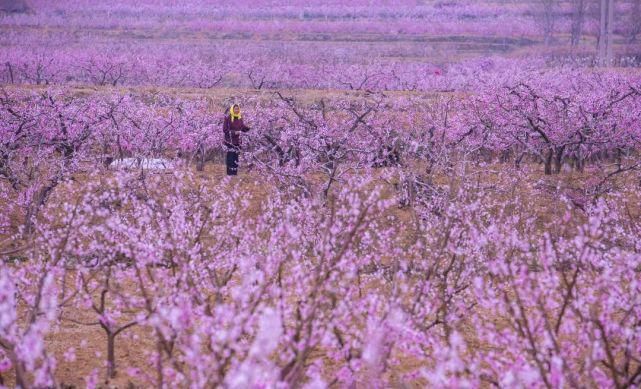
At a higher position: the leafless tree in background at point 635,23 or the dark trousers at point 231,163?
the leafless tree in background at point 635,23

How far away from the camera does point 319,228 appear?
36.7 ft

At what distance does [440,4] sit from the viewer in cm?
9444

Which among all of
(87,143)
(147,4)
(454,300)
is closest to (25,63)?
(87,143)

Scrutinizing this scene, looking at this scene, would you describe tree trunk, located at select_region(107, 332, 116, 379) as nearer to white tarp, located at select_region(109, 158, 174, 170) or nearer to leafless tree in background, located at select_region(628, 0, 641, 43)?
white tarp, located at select_region(109, 158, 174, 170)

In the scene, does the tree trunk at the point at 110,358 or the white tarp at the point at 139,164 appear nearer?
the tree trunk at the point at 110,358

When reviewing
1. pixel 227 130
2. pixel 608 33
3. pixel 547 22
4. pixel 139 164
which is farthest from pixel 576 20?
pixel 139 164

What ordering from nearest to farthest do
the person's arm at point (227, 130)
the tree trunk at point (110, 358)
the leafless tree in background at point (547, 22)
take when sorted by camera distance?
1. the tree trunk at point (110, 358)
2. the person's arm at point (227, 130)
3. the leafless tree in background at point (547, 22)

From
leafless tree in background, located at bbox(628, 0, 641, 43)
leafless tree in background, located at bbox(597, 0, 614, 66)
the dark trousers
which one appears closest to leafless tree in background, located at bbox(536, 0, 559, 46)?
leafless tree in background, located at bbox(628, 0, 641, 43)

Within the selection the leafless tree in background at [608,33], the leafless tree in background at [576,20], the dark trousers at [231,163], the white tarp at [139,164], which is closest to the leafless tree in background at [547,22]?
the leafless tree in background at [576,20]

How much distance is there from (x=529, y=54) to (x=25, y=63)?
139ft

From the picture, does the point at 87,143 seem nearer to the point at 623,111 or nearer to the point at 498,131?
the point at 498,131

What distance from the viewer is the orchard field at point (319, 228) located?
19.9ft

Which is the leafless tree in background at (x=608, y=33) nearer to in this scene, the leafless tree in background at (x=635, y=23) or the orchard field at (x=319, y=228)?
the orchard field at (x=319, y=228)

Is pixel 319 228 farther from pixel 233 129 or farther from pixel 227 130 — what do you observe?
pixel 227 130
